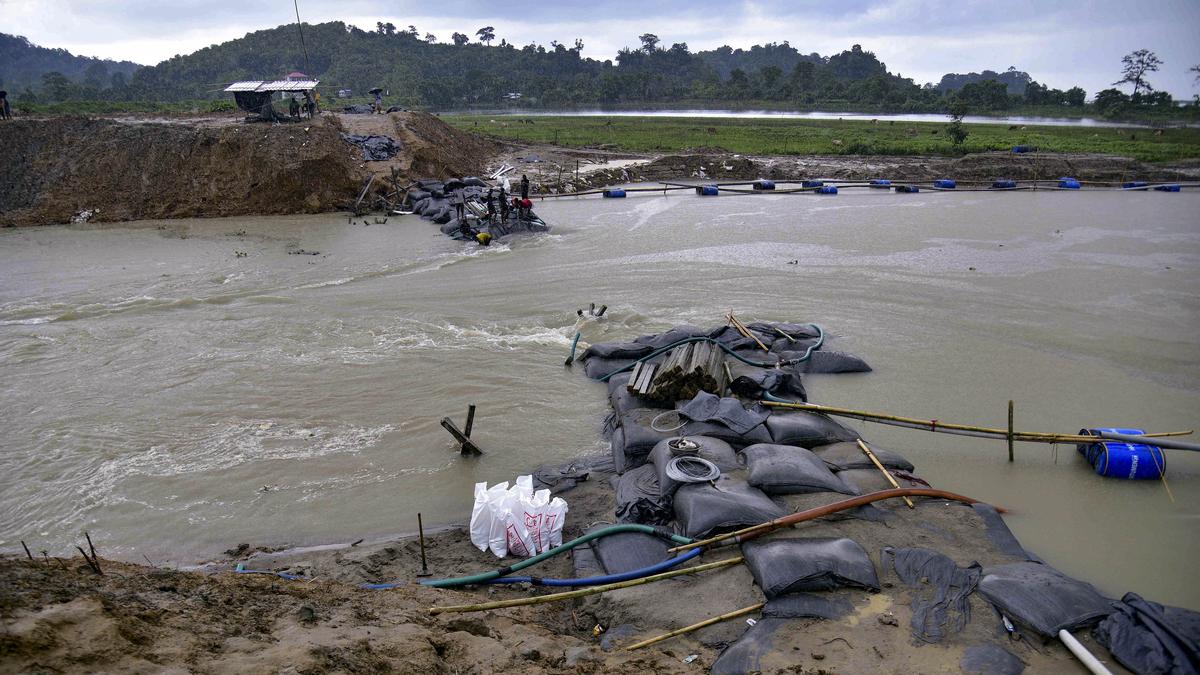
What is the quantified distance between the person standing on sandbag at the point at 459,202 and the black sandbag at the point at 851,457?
12825mm

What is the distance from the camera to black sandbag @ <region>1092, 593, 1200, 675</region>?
388cm

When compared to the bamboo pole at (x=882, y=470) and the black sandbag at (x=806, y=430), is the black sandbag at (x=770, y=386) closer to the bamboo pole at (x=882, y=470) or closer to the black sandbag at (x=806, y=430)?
the black sandbag at (x=806, y=430)

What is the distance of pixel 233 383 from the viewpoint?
930 cm

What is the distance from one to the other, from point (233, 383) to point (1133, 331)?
1414cm

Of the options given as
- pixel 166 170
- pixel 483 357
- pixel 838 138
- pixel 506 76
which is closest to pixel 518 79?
pixel 506 76

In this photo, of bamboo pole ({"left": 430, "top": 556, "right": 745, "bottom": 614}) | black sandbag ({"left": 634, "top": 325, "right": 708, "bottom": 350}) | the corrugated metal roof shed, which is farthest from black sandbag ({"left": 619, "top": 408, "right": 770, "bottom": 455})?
the corrugated metal roof shed

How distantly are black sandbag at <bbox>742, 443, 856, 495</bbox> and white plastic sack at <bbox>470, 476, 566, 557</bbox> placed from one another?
1.86 metres

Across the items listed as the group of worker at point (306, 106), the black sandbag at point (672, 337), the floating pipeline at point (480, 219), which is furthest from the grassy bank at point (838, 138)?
the black sandbag at point (672, 337)

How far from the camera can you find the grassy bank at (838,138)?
30286 mm

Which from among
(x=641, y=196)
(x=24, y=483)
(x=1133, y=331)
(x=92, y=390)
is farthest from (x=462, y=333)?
(x=641, y=196)

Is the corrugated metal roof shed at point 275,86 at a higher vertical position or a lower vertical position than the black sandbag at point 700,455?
higher

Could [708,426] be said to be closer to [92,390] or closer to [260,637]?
[260,637]

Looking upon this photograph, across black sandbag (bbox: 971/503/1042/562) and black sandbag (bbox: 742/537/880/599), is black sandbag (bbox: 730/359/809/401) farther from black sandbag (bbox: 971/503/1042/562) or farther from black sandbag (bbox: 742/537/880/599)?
black sandbag (bbox: 742/537/880/599)

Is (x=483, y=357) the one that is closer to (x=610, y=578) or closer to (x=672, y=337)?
(x=672, y=337)
